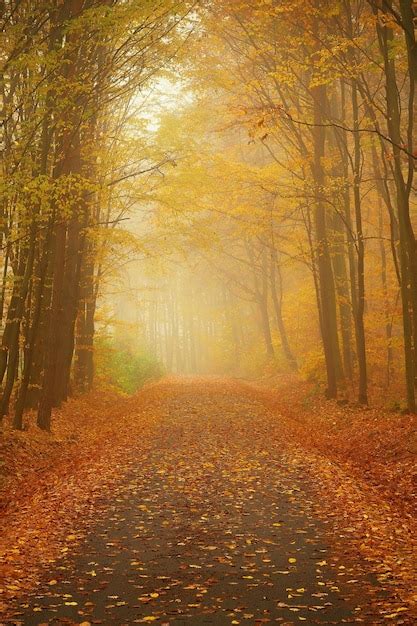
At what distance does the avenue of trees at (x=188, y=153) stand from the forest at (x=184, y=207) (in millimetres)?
91

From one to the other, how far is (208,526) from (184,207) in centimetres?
1418

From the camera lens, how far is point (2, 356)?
48.1ft

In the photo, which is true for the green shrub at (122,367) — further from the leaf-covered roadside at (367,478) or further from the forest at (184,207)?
the leaf-covered roadside at (367,478)

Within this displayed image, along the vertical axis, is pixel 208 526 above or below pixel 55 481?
below

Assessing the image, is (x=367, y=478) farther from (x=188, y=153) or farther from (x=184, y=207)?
(x=188, y=153)

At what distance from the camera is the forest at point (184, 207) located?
1109cm

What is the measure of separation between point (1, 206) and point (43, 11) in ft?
12.8

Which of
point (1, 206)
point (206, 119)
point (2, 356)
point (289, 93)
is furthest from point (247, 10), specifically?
point (2, 356)

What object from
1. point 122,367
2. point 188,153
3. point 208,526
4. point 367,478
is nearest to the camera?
point 208,526

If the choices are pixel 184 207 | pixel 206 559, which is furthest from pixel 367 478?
pixel 184 207

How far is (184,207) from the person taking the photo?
2047 centimetres

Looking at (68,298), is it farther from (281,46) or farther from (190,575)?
(190,575)

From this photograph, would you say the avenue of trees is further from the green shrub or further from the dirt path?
the dirt path

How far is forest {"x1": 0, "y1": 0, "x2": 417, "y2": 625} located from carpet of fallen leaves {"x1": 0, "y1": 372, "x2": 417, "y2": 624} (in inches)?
3.1
